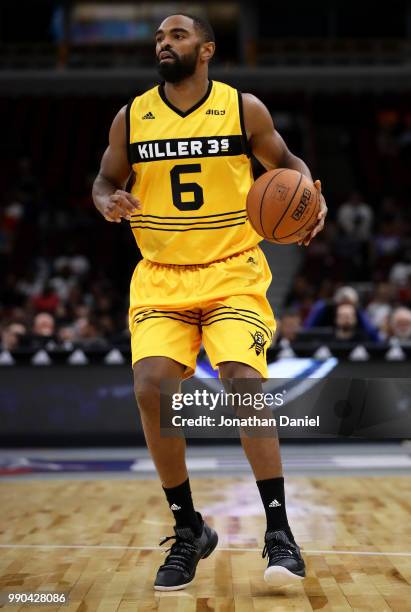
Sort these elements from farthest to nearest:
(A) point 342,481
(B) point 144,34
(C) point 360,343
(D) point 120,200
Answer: (B) point 144,34
(C) point 360,343
(A) point 342,481
(D) point 120,200

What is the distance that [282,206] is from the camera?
3.67m

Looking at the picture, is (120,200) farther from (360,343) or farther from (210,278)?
(360,343)

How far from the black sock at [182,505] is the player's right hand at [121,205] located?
1.08 meters

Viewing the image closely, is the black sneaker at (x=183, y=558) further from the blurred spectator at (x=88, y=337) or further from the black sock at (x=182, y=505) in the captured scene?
the blurred spectator at (x=88, y=337)

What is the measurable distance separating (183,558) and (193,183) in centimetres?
144

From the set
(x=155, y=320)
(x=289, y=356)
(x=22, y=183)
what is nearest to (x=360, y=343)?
(x=289, y=356)

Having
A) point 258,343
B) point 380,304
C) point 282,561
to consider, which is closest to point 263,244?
point 380,304

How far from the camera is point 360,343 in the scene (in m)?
9.05

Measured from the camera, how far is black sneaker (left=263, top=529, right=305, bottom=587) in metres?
3.51

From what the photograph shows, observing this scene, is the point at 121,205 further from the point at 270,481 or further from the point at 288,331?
the point at 288,331

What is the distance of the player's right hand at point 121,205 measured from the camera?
364 cm

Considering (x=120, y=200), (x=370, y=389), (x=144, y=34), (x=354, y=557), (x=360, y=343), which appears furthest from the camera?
(x=144, y=34)

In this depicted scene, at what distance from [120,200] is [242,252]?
1.76 feet

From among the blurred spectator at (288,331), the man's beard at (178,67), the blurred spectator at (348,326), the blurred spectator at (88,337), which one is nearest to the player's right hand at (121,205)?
the man's beard at (178,67)
